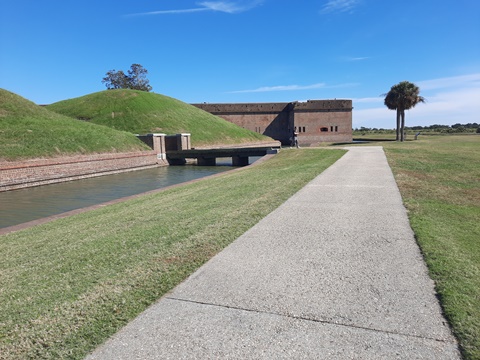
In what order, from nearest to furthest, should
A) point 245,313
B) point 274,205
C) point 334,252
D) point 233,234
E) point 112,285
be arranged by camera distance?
1. point 245,313
2. point 112,285
3. point 334,252
4. point 233,234
5. point 274,205

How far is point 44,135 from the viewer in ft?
90.8

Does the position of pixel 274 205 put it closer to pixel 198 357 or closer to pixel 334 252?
pixel 334 252

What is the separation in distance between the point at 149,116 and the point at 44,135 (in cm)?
2228

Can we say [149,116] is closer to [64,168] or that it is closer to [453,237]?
[64,168]

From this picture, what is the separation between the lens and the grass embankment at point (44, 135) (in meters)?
24.3

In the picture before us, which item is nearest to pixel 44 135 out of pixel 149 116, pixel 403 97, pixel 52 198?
pixel 52 198

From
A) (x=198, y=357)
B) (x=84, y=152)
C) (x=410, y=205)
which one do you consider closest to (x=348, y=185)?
(x=410, y=205)

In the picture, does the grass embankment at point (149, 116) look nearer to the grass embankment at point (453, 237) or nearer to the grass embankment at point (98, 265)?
the grass embankment at point (453, 237)

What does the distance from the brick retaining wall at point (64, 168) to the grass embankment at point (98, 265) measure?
1473cm

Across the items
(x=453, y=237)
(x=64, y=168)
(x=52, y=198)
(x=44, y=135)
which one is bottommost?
(x=52, y=198)

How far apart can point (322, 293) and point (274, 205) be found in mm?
4323

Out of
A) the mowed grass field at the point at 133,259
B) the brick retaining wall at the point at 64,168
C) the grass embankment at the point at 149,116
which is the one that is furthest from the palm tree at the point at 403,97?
the mowed grass field at the point at 133,259

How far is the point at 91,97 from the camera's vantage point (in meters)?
55.2

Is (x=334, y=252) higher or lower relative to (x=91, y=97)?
lower
